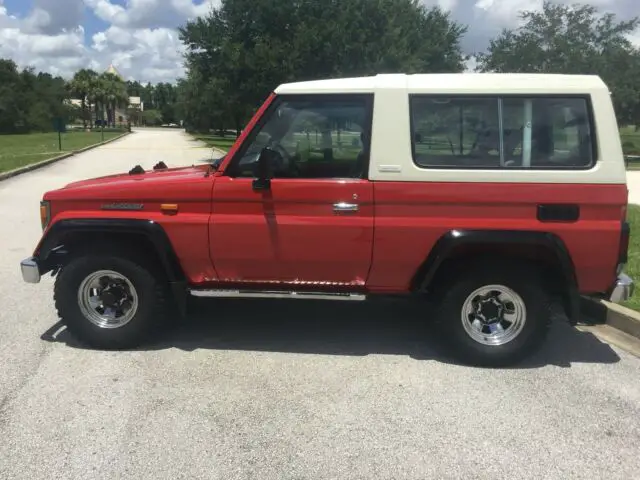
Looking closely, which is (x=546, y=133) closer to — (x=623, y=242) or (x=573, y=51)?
(x=623, y=242)

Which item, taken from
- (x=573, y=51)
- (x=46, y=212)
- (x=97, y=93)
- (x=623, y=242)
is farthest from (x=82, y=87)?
(x=623, y=242)

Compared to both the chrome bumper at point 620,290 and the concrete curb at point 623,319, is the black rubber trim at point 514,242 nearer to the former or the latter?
the chrome bumper at point 620,290

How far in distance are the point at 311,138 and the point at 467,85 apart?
45.6 inches

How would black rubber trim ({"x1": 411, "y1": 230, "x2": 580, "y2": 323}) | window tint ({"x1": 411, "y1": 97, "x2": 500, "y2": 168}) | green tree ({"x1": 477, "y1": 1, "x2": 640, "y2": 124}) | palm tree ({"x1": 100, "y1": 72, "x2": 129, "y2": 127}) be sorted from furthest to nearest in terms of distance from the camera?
1. palm tree ({"x1": 100, "y1": 72, "x2": 129, "y2": 127})
2. green tree ({"x1": 477, "y1": 1, "x2": 640, "y2": 124})
3. window tint ({"x1": 411, "y1": 97, "x2": 500, "y2": 168})
4. black rubber trim ({"x1": 411, "y1": 230, "x2": 580, "y2": 323})

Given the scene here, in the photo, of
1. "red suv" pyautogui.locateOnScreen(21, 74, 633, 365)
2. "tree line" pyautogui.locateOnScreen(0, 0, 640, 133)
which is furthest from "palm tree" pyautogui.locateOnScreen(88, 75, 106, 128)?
"red suv" pyautogui.locateOnScreen(21, 74, 633, 365)

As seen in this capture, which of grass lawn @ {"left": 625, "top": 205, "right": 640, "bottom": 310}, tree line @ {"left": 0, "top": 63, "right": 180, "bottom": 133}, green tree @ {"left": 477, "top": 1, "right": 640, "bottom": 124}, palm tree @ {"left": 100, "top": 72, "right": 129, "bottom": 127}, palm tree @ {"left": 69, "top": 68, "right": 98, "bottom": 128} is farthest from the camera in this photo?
palm tree @ {"left": 100, "top": 72, "right": 129, "bottom": 127}

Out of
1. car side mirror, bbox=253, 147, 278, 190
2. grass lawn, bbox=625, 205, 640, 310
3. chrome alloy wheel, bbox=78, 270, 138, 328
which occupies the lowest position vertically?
grass lawn, bbox=625, 205, 640, 310

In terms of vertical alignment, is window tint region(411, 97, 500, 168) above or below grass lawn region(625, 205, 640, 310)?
above

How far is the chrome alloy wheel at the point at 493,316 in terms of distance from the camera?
4.40m

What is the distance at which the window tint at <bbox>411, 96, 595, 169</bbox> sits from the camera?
4219 mm

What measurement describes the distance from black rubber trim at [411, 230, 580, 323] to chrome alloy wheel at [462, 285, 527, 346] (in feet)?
1.19

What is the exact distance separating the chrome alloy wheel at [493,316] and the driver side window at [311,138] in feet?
4.26

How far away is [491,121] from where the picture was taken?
426 centimetres

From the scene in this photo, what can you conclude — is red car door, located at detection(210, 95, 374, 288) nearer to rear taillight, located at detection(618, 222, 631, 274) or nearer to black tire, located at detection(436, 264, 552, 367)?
black tire, located at detection(436, 264, 552, 367)
